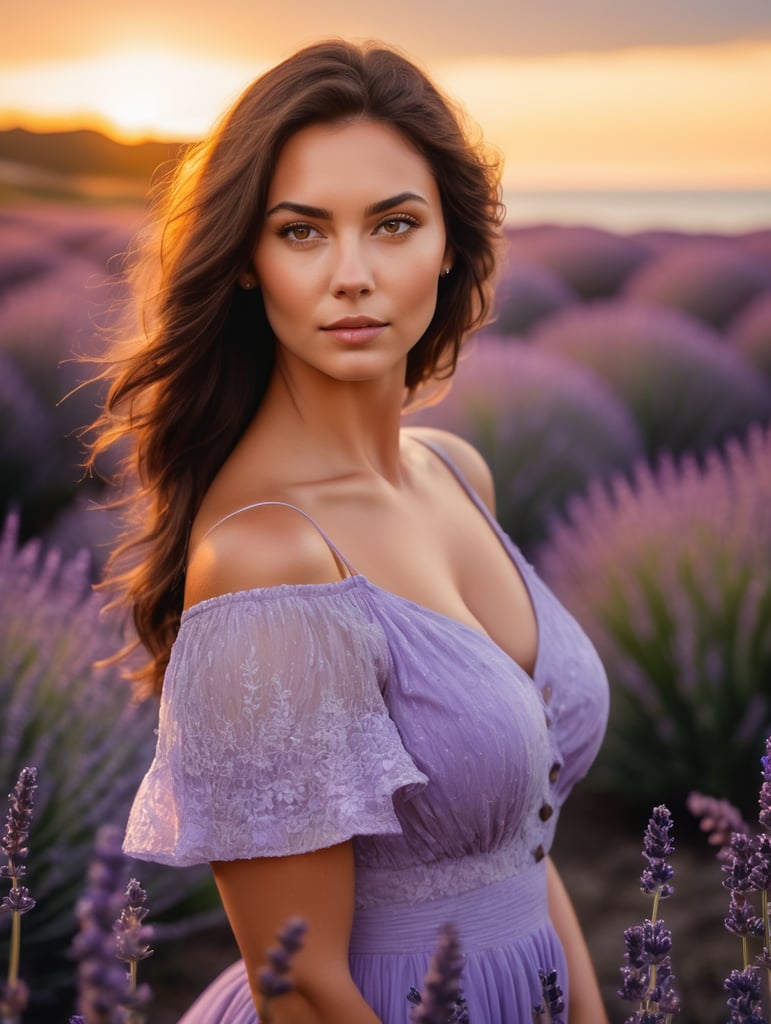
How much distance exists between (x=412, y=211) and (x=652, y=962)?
0.89 metres

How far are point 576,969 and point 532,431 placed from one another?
2937 mm

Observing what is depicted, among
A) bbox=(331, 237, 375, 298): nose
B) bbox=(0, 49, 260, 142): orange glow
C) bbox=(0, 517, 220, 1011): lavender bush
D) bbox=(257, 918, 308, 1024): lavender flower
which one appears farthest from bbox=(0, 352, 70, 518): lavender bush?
bbox=(257, 918, 308, 1024): lavender flower

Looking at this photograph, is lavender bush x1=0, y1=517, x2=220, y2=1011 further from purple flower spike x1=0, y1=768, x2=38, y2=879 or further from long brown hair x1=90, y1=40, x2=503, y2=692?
purple flower spike x1=0, y1=768, x2=38, y2=879

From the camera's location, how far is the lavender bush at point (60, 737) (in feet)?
7.46

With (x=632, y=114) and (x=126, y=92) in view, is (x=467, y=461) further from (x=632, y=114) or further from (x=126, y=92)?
(x=632, y=114)

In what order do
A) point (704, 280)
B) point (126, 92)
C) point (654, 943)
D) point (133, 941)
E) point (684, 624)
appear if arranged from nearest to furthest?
point (133, 941)
point (654, 943)
point (684, 624)
point (126, 92)
point (704, 280)

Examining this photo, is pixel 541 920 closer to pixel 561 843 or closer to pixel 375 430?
pixel 375 430

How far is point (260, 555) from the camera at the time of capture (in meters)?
1.28

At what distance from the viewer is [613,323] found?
5.34m

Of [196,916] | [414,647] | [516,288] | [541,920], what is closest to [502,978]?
[541,920]

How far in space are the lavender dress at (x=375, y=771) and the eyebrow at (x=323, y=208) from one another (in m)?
0.42

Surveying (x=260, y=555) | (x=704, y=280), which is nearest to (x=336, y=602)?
(x=260, y=555)

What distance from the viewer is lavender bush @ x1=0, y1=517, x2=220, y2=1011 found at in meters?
2.27

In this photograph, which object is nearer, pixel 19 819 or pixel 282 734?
pixel 19 819
